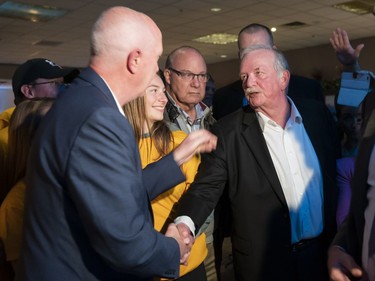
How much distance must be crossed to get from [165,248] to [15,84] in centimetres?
179

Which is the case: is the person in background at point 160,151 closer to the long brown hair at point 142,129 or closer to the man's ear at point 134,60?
the long brown hair at point 142,129

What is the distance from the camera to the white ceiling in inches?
293

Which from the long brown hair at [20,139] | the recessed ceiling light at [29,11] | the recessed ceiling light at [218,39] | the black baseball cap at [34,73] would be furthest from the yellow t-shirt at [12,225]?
the recessed ceiling light at [218,39]

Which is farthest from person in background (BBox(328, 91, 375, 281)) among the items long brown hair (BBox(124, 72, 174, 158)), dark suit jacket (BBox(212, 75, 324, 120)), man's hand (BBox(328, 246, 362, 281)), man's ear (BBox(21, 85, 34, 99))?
man's ear (BBox(21, 85, 34, 99))

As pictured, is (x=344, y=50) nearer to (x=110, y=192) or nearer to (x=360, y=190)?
(x=360, y=190)

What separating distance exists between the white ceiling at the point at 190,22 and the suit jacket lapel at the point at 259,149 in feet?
18.2

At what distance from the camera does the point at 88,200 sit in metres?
0.92

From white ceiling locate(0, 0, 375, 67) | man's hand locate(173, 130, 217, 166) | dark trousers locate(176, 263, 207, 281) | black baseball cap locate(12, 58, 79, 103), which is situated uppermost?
white ceiling locate(0, 0, 375, 67)

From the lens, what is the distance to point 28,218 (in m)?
1.05

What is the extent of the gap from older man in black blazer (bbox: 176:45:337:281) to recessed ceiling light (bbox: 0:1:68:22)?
6557mm

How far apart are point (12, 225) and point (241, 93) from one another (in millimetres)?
1749

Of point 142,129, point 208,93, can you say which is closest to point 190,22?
point 208,93

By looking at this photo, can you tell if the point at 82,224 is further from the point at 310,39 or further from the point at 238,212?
the point at 310,39

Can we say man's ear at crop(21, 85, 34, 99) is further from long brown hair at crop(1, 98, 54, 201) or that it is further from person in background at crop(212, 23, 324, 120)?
person in background at crop(212, 23, 324, 120)
